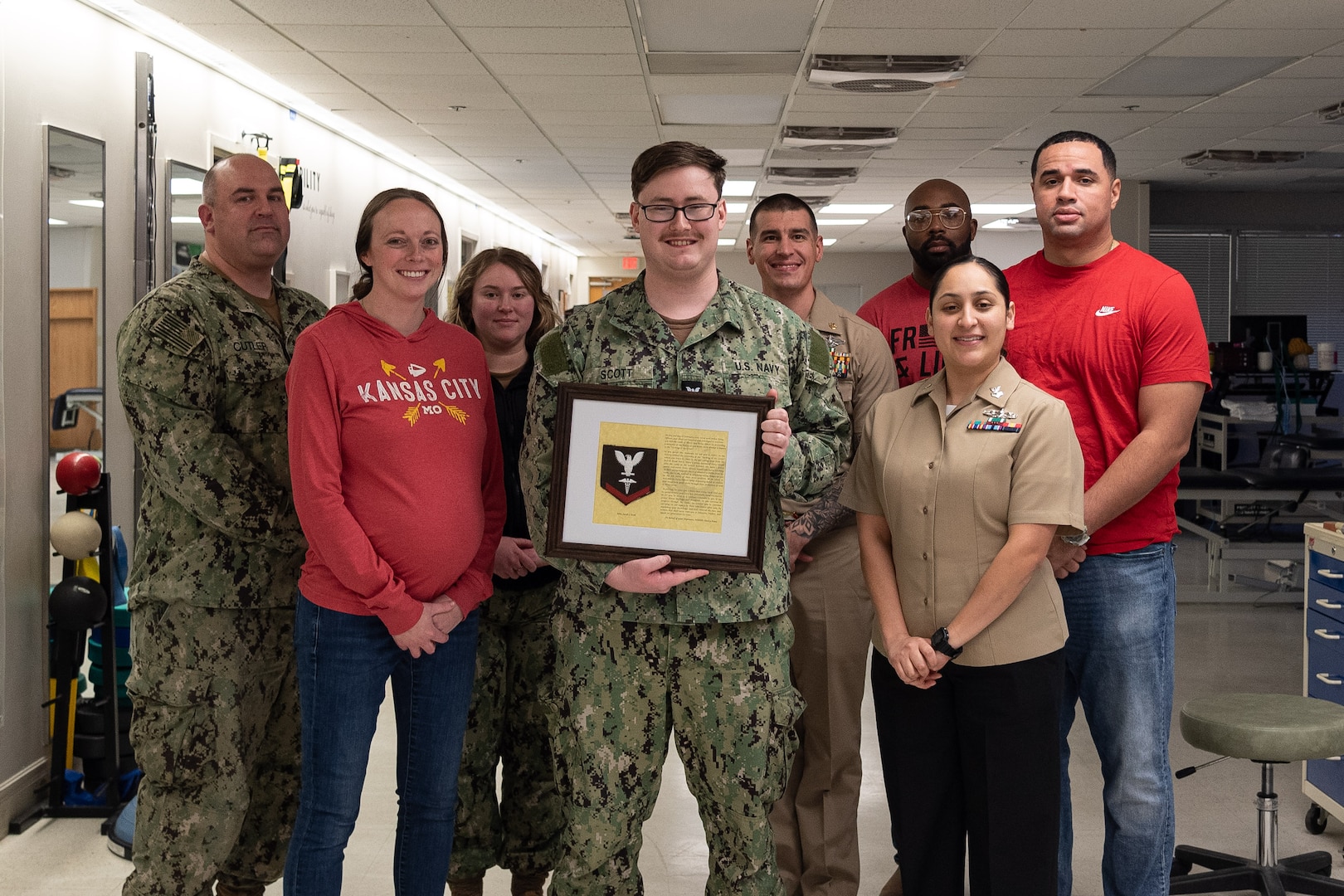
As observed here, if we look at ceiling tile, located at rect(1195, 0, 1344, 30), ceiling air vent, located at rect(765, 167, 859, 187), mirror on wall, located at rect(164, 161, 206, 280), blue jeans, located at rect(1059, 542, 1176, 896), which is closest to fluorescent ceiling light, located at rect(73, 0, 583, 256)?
mirror on wall, located at rect(164, 161, 206, 280)

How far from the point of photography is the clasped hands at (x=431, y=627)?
2.10 m

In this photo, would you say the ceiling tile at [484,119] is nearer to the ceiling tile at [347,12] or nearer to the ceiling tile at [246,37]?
the ceiling tile at [246,37]

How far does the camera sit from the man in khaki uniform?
105 inches

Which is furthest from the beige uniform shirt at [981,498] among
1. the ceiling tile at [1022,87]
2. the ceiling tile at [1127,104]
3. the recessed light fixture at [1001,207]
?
the recessed light fixture at [1001,207]

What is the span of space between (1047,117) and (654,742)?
Result: 6412 millimetres

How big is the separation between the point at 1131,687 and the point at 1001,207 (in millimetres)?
10900

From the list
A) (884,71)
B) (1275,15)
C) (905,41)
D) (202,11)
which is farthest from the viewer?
(884,71)

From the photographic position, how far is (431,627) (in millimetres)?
2121

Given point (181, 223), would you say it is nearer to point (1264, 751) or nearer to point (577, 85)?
point (577, 85)

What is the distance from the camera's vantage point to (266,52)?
5336 millimetres

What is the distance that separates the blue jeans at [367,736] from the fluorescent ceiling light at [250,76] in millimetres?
3451

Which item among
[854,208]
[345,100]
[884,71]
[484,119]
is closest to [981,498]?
[884,71]

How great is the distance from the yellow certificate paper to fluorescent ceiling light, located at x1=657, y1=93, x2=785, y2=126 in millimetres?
4896

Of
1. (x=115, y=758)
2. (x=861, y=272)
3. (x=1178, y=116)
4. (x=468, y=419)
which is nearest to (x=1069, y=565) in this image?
(x=468, y=419)
